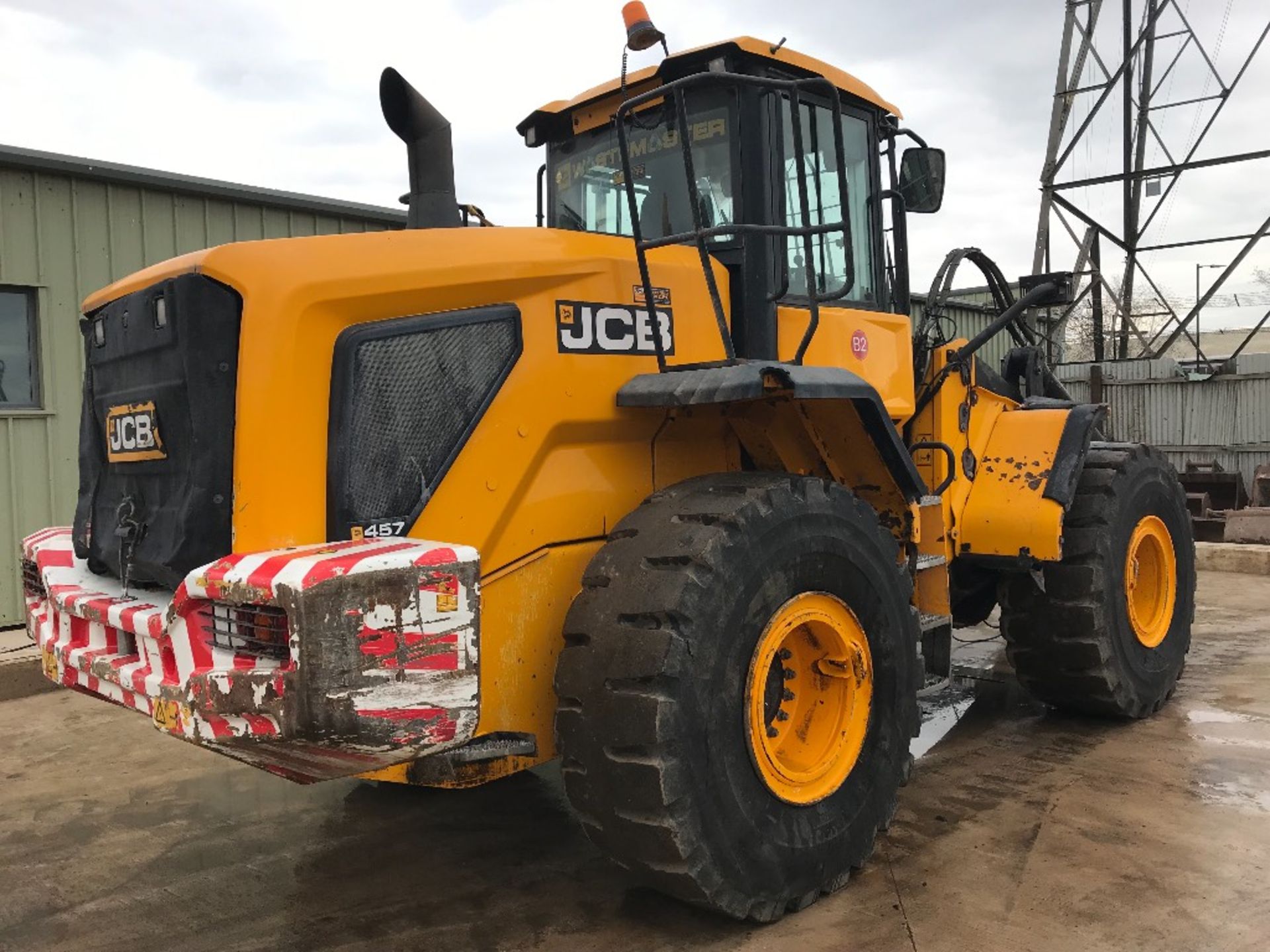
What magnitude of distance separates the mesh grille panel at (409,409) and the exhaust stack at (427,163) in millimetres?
662

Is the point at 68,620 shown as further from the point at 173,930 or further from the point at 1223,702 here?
the point at 1223,702

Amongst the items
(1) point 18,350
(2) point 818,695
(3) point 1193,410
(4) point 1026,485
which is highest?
(1) point 18,350

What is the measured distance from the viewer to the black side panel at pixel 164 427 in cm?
284

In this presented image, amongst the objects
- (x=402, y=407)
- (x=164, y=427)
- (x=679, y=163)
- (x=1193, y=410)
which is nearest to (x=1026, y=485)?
(x=679, y=163)

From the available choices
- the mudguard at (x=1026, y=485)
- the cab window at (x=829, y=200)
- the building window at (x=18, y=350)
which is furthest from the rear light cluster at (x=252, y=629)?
the building window at (x=18, y=350)

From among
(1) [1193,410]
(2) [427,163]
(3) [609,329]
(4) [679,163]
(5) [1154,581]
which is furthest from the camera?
(1) [1193,410]

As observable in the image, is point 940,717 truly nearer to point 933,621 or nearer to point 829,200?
point 933,621

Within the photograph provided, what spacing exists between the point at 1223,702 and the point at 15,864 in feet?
18.3

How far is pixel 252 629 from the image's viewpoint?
8.23 feet

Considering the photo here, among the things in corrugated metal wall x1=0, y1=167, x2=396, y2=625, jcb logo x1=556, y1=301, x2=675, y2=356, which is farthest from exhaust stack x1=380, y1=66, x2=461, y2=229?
corrugated metal wall x1=0, y1=167, x2=396, y2=625

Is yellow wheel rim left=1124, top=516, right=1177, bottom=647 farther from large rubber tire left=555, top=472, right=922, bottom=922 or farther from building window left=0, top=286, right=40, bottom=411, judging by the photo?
building window left=0, top=286, right=40, bottom=411

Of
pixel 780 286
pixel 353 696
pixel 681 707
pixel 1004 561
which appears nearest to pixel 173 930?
pixel 353 696

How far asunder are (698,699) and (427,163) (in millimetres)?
2015

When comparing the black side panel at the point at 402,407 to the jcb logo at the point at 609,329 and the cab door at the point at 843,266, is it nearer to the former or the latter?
the jcb logo at the point at 609,329
